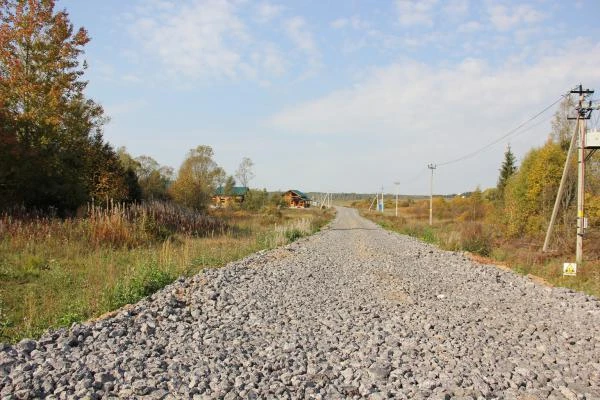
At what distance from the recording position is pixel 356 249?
1866 cm

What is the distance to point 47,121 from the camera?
22.9 metres

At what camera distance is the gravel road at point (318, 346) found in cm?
457

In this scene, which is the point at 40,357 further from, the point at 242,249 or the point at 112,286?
the point at 242,249

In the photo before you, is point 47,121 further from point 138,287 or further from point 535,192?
point 535,192

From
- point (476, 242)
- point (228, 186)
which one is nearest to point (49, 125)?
point (476, 242)

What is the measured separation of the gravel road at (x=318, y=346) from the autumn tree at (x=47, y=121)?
47.2 feet

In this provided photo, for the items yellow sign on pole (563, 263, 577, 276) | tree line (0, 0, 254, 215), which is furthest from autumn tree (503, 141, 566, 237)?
tree line (0, 0, 254, 215)

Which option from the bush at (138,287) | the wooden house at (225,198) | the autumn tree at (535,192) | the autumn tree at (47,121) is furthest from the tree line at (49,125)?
the wooden house at (225,198)

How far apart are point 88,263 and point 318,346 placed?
7.84m

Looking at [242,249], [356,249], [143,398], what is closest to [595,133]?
[356,249]

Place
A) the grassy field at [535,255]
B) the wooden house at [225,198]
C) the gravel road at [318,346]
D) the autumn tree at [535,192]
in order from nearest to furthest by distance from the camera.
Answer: the gravel road at [318,346] → the grassy field at [535,255] → the autumn tree at [535,192] → the wooden house at [225,198]

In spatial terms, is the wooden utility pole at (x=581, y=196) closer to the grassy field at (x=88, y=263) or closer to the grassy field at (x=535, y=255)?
the grassy field at (x=535, y=255)

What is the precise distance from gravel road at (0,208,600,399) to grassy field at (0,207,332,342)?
752 millimetres

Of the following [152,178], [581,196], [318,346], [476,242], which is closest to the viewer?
[318,346]
